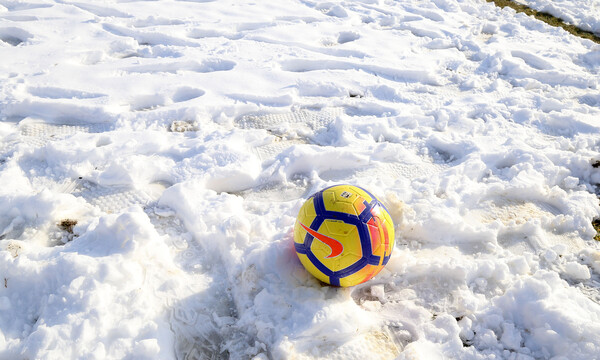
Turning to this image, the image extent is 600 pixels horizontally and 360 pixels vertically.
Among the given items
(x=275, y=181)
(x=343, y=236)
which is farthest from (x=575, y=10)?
(x=343, y=236)

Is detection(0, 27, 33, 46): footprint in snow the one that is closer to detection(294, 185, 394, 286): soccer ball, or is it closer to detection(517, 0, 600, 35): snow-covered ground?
detection(294, 185, 394, 286): soccer ball

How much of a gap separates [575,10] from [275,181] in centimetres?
→ 718

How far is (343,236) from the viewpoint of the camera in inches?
90.3

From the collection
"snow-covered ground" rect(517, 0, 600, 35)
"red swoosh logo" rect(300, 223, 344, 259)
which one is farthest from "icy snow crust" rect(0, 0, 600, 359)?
"snow-covered ground" rect(517, 0, 600, 35)

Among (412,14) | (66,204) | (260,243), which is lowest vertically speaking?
(66,204)

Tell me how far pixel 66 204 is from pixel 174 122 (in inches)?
55.1

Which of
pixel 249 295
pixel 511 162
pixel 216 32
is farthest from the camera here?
pixel 216 32

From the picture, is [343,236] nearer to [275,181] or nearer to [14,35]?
[275,181]

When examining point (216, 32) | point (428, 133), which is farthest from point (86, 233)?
point (216, 32)

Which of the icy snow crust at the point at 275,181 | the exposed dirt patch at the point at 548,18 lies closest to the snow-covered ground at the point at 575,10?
the exposed dirt patch at the point at 548,18

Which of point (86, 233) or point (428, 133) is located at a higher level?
point (428, 133)

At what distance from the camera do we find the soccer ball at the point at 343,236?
2.30m

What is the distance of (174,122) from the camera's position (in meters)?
4.13

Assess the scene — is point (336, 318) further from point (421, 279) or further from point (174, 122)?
point (174, 122)
